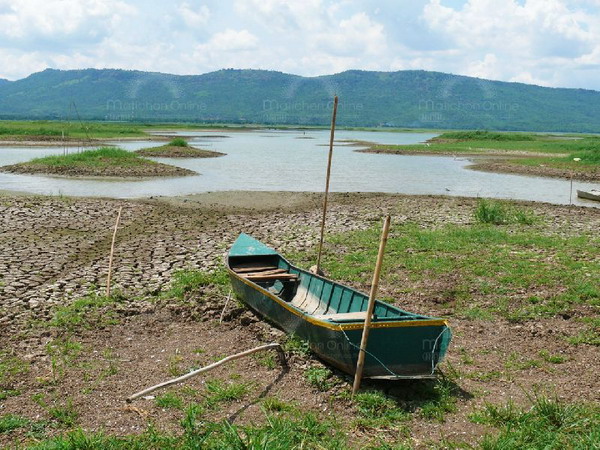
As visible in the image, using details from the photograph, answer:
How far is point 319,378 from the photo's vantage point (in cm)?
805

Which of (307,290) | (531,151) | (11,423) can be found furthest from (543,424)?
(531,151)

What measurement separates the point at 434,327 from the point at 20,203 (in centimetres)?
2076

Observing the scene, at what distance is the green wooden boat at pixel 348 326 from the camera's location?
7527 mm

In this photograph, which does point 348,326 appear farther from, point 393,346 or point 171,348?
point 171,348

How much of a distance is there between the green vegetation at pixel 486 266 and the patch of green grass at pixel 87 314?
5262mm

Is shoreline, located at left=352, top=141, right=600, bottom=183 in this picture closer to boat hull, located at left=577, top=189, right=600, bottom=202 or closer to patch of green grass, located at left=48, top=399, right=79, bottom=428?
boat hull, located at left=577, top=189, right=600, bottom=202

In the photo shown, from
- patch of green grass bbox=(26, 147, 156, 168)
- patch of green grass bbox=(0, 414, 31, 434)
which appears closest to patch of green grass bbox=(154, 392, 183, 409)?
patch of green grass bbox=(0, 414, 31, 434)

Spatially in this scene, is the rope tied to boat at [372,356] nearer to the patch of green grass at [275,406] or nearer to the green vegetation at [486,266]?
the patch of green grass at [275,406]

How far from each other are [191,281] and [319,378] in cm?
549

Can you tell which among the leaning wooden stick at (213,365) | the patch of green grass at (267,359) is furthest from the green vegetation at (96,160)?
the leaning wooden stick at (213,365)

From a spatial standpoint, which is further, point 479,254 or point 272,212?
point 272,212

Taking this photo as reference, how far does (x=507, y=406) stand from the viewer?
7305mm

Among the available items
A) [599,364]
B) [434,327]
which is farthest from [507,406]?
[599,364]

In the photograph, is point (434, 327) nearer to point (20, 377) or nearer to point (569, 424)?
point (569, 424)
